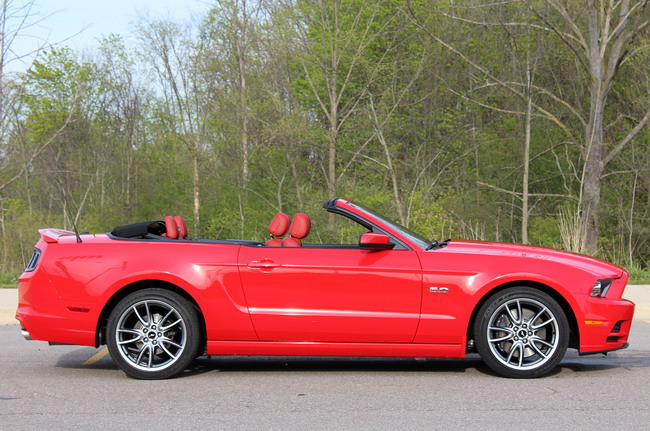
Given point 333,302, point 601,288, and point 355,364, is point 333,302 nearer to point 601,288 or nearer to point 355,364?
point 355,364

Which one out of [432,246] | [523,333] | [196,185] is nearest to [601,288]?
[523,333]

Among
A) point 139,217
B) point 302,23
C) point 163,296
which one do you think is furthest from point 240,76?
point 163,296

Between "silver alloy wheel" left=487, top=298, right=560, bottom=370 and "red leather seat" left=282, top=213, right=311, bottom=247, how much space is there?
5.68 ft

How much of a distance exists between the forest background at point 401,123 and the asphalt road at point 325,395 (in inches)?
463

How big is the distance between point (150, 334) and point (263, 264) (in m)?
1.06

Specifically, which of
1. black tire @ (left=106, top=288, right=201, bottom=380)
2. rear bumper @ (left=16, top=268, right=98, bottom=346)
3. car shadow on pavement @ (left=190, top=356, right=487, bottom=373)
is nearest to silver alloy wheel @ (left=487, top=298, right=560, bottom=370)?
car shadow on pavement @ (left=190, top=356, right=487, bottom=373)

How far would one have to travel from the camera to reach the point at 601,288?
6.14 metres

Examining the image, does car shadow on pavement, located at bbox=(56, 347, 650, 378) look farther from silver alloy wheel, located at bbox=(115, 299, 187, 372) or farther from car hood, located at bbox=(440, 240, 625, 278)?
car hood, located at bbox=(440, 240, 625, 278)

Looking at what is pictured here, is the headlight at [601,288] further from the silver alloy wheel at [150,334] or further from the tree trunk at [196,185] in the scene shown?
the tree trunk at [196,185]

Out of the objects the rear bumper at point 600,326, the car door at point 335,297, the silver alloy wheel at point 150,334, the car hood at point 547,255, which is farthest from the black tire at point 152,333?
the rear bumper at point 600,326

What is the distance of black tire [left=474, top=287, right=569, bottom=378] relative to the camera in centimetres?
605

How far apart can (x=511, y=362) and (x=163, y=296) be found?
9.14ft

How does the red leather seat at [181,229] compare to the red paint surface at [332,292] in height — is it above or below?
above

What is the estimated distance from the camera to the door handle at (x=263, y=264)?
616 centimetres
